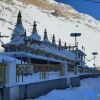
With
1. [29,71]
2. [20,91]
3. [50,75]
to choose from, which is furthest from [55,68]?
[20,91]

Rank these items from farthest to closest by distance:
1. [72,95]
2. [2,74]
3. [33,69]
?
[72,95] < [33,69] < [2,74]

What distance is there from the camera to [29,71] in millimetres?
22141

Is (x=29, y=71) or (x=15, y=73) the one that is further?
(x=29, y=71)

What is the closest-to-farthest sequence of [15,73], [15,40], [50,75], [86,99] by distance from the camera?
[15,73], [86,99], [50,75], [15,40]

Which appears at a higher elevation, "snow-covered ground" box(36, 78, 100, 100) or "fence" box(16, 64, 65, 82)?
"fence" box(16, 64, 65, 82)

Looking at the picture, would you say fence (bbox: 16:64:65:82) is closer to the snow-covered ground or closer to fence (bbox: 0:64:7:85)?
the snow-covered ground

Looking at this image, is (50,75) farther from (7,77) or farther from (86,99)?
(7,77)

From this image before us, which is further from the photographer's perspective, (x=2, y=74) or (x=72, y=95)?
(x=72, y=95)

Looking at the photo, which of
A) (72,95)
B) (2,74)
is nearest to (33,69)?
(72,95)

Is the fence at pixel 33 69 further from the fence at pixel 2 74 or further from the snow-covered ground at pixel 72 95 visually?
the fence at pixel 2 74

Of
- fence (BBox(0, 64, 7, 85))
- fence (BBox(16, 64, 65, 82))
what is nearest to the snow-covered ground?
fence (BBox(16, 64, 65, 82))

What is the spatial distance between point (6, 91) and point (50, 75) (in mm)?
12697

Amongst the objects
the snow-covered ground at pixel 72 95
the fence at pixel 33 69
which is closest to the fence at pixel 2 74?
the fence at pixel 33 69

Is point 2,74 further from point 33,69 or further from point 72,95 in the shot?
point 72,95
